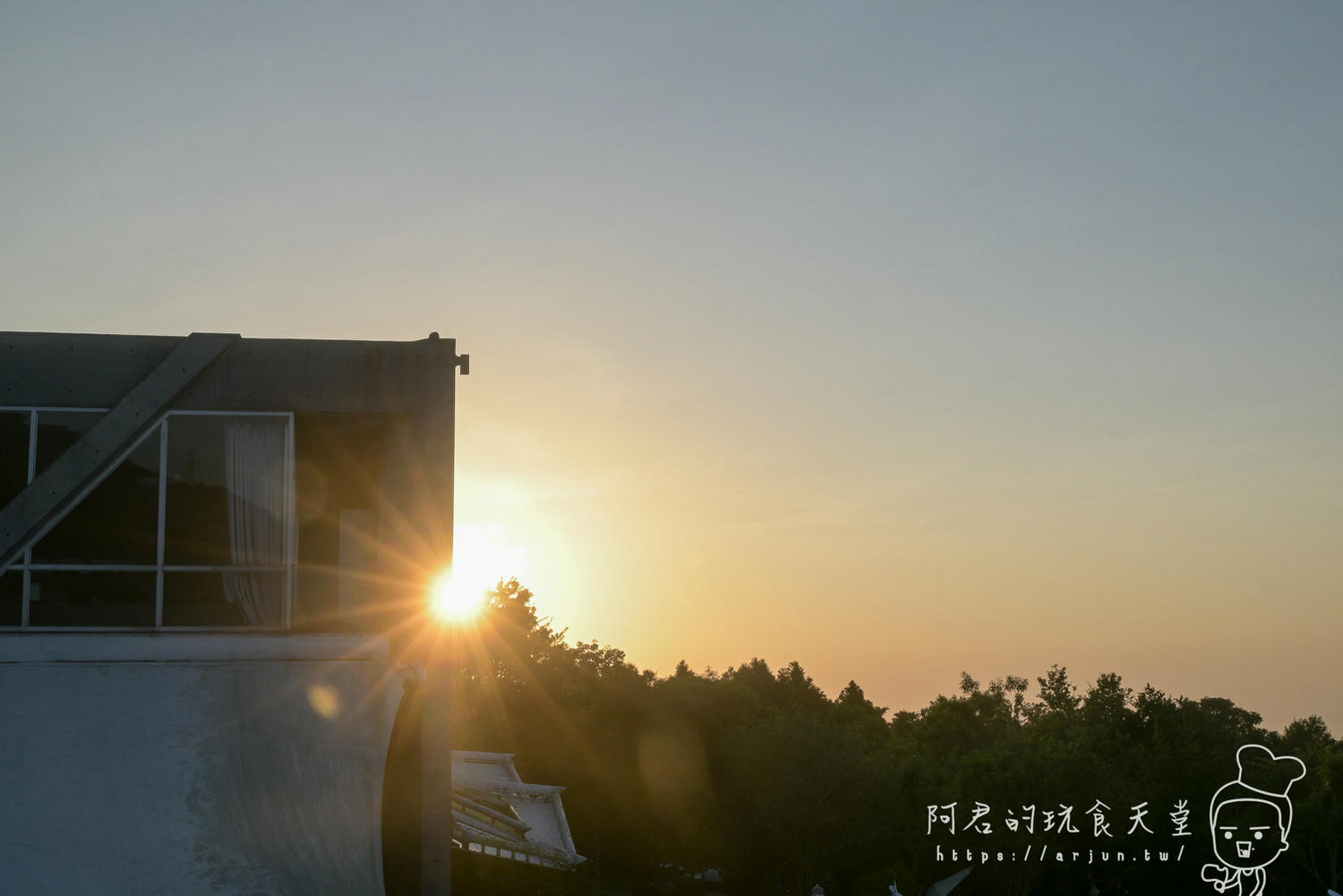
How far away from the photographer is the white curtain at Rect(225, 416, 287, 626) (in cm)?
1631

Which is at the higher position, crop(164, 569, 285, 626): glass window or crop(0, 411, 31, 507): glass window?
crop(0, 411, 31, 507): glass window

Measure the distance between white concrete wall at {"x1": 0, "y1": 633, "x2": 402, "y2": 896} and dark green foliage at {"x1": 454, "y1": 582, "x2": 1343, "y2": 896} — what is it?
41.2m

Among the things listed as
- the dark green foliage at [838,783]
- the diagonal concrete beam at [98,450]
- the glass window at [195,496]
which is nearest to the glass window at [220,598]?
the glass window at [195,496]

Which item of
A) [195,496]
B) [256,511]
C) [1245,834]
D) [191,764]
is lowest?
[1245,834]

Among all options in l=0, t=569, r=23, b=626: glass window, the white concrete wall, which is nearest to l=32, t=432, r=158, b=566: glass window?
l=0, t=569, r=23, b=626: glass window

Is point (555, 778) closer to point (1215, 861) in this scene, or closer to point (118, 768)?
point (1215, 861)

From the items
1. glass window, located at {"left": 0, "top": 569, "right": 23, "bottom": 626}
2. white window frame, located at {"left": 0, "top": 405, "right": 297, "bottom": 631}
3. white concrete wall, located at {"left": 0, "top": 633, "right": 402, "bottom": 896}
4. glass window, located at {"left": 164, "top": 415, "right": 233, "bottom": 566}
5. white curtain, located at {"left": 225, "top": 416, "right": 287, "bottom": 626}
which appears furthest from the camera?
white curtain, located at {"left": 225, "top": 416, "right": 287, "bottom": 626}

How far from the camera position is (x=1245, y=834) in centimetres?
5284

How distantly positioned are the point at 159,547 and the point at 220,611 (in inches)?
46.6

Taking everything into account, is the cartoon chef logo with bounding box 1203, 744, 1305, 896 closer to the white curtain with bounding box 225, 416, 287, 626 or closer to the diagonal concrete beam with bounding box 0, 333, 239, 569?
the white curtain with bounding box 225, 416, 287, 626

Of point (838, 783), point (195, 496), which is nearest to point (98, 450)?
point (195, 496)

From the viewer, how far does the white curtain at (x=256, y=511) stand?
1631 centimetres

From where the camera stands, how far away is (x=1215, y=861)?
52.4 m

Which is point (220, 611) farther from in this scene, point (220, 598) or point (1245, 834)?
point (1245, 834)
